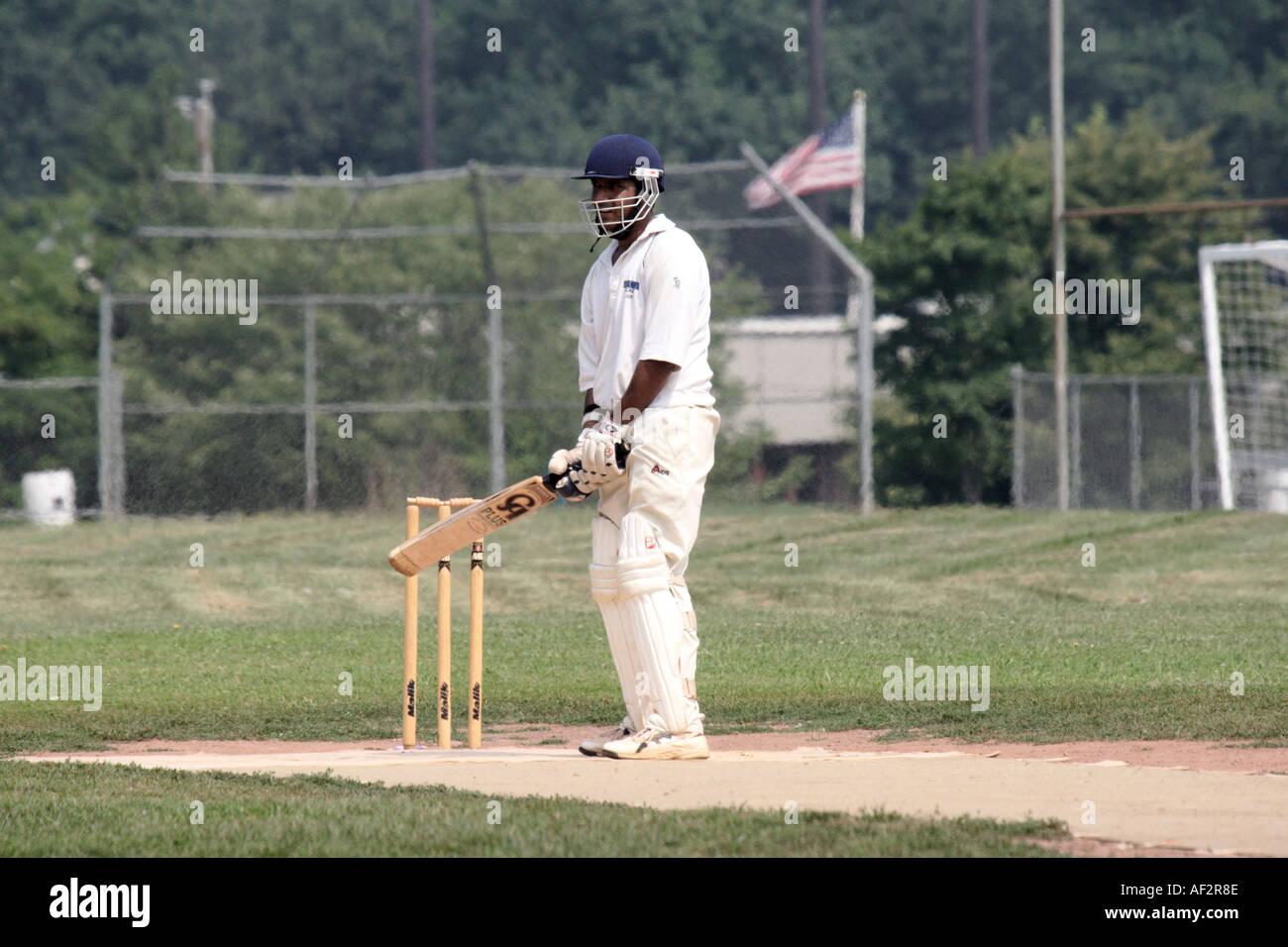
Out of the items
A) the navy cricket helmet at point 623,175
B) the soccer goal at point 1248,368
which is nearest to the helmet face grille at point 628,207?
the navy cricket helmet at point 623,175

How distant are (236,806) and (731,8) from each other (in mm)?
56427

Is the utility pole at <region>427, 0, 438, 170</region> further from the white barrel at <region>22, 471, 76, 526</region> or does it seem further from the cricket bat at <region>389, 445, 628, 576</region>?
the cricket bat at <region>389, 445, 628, 576</region>

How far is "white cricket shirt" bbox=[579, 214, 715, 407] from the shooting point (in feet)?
24.2

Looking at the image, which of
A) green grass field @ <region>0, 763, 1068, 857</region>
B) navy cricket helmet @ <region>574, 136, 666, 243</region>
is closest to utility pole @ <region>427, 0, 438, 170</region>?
navy cricket helmet @ <region>574, 136, 666, 243</region>

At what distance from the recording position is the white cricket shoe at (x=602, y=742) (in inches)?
297

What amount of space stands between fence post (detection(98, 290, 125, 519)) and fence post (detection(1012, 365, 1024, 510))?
1145 centimetres

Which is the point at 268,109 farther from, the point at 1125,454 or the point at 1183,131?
the point at 1125,454

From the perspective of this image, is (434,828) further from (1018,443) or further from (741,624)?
(1018,443)

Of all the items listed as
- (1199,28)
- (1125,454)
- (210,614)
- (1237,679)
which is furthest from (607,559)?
(1199,28)

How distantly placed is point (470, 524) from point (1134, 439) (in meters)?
19.8

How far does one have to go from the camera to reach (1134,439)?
25.9 m

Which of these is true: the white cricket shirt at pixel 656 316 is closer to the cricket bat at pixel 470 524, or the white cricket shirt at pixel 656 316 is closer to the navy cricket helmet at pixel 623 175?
the navy cricket helmet at pixel 623 175

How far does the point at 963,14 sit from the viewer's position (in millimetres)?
63125
